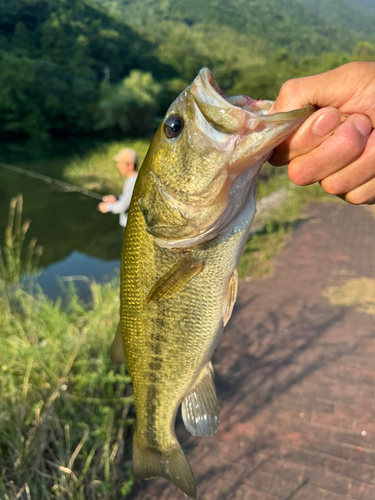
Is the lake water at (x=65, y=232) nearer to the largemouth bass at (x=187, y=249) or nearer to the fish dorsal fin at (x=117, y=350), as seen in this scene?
the fish dorsal fin at (x=117, y=350)

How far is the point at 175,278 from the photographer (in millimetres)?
1323

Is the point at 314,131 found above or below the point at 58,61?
above

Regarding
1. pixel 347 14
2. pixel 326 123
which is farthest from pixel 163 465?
pixel 347 14

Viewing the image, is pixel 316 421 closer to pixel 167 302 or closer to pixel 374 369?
pixel 374 369

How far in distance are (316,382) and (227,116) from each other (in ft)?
12.2

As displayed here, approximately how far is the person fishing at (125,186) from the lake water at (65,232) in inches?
81.8

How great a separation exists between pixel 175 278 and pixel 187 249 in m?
0.13

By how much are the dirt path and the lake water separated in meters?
3.46

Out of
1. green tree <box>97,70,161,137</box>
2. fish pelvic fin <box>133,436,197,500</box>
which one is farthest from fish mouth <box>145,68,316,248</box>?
green tree <box>97,70,161,137</box>

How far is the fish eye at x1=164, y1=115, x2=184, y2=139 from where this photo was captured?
3.96 feet

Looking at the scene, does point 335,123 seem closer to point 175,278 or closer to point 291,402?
point 175,278

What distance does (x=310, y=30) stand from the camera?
375 ft

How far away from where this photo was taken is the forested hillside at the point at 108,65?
3744cm

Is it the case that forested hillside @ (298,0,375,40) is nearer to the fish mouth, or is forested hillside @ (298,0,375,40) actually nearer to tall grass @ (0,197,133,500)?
tall grass @ (0,197,133,500)
